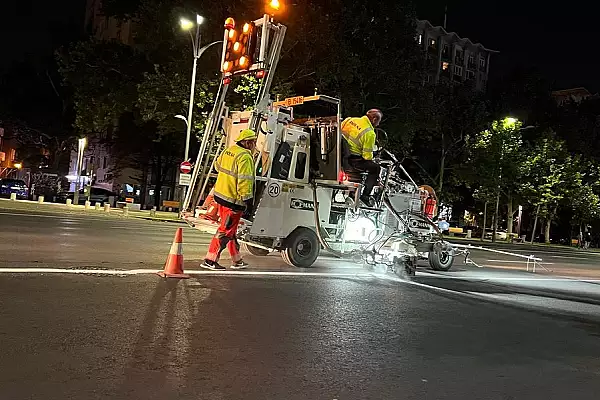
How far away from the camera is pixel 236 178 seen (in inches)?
400

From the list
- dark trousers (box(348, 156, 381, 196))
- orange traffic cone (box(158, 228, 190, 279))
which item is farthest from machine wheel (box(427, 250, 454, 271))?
orange traffic cone (box(158, 228, 190, 279))

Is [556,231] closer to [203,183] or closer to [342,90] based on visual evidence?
[342,90]

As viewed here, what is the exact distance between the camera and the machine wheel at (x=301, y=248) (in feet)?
38.8

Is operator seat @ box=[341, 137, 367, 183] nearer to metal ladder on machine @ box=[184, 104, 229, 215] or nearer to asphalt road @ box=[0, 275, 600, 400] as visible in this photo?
metal ladder on machine @ box=[184, 104, 229, 215]

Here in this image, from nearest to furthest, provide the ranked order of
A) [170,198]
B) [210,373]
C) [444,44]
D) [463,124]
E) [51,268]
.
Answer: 1. [210,373]
2. [51,268]
3. [463,124]
4. [170,198]
5. [444,44]

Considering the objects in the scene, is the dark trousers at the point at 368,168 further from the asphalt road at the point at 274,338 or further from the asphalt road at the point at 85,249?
the asphalt road at the point at 274,338

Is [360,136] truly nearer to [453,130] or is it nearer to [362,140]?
[362,140]

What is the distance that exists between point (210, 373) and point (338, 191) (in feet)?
25.6

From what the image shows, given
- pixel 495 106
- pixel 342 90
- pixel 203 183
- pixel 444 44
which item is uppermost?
pixel 444 44

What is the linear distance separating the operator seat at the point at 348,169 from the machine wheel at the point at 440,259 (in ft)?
10.2

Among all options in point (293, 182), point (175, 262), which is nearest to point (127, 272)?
point (175, 262)

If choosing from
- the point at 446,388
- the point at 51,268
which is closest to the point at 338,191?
the point at 51,268

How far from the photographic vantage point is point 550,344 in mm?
6984

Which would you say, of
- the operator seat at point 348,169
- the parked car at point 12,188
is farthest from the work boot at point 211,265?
the parked car at point 12,188
